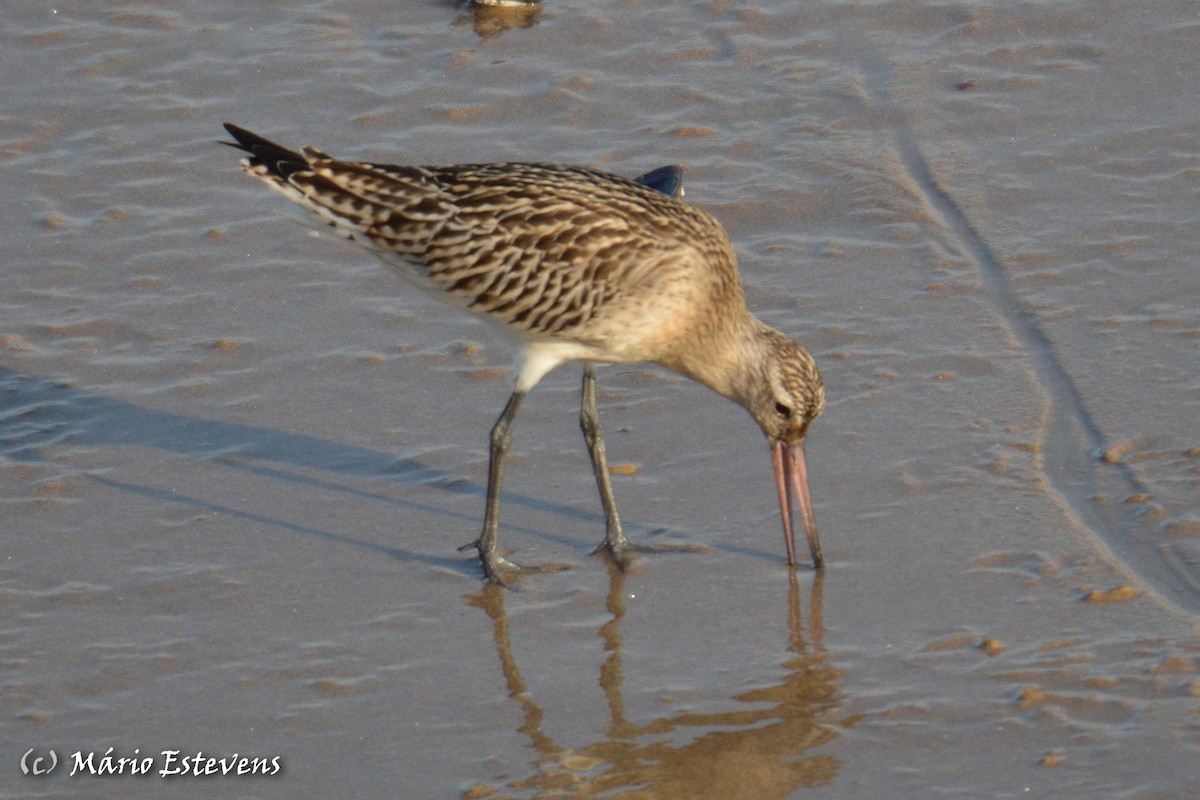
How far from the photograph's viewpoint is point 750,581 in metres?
6.63

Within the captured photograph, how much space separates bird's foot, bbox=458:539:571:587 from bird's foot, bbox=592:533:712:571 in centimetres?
16

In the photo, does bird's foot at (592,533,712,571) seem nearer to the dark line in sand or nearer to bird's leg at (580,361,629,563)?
bird's leg at (580,361,629,563)

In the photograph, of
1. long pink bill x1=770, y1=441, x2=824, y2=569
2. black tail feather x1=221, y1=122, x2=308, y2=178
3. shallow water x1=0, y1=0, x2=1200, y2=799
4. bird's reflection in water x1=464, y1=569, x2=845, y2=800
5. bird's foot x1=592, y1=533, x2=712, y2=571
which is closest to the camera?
bird's reflection in water x1=464, y1=569, x2=845, y2=800

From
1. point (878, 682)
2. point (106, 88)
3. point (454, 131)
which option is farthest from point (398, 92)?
point (878, 682)

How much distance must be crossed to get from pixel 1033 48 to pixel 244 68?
14.4 feet

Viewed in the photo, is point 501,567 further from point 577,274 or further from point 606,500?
point 577,274

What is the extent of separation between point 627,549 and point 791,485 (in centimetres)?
64

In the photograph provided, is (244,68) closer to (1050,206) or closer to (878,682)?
(1050,206)

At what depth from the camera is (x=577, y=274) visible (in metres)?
6.78

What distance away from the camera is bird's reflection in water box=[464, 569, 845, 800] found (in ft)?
18.3

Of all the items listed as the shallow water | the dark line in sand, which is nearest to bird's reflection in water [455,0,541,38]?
the shallow water

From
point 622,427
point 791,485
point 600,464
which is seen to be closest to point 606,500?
point 600,464

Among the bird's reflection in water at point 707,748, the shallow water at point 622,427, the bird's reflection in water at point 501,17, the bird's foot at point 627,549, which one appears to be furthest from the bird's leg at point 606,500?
the bird's reflection in water at point 501,17

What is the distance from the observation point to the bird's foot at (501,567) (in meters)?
6.71
